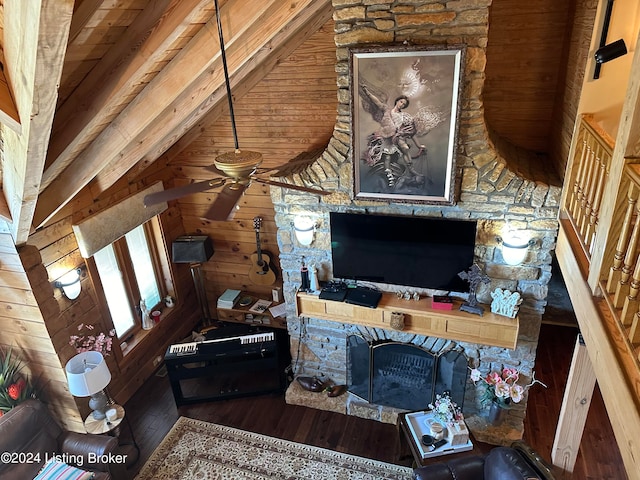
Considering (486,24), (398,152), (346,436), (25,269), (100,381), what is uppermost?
(486,24)

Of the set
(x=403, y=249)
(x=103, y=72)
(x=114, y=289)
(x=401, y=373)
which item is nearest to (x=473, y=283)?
(x=403, y=249)

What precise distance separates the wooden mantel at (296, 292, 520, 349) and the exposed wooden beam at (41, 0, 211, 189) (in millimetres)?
2398

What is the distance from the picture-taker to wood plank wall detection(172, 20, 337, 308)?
14.7 feet

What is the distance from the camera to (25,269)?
11.7ft

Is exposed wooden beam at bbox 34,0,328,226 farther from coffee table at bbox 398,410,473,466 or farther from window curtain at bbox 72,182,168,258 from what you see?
coffee table at bbox 398,410,473,466

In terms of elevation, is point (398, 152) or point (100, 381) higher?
point (398, 152)

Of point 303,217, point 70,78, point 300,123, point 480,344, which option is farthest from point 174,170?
point 480,344

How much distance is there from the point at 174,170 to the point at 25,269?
85.8 inches

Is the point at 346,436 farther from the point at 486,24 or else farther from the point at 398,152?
the point at 486,24

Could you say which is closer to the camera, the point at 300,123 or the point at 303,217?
the point at 303,217

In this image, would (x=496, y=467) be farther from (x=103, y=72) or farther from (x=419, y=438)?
(x=103, y=72)

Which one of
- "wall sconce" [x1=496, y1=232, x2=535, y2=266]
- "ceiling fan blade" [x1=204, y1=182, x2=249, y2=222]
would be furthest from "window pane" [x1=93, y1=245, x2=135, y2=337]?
"wall sconce" [x1=496, y1=232, x2=535, y2=266]

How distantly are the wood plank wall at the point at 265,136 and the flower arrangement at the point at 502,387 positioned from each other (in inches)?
104

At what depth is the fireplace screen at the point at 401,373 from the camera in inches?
171
